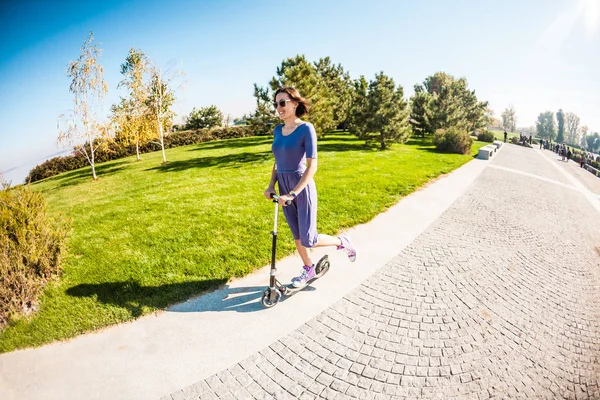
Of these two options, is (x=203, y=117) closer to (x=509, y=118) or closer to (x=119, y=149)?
(x=119, y=149)

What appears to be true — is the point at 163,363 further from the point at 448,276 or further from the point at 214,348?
the point at 448,276

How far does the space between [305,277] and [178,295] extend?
5.94 feet

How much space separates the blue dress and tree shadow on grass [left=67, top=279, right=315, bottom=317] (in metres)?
1.00

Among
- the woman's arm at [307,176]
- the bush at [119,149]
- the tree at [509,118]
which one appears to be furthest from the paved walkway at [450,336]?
the tree at [509,118]

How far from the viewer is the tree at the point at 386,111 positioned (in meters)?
18.7

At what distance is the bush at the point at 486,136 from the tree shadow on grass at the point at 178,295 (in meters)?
44.1

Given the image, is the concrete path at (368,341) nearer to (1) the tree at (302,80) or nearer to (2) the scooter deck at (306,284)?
(2) the scooter deck at (306,284)

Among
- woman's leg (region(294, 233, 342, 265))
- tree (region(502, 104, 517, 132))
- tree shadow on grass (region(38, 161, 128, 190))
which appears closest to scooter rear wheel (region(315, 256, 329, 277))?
woman's leg (region(294, 233, 342, 265))

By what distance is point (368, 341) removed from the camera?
2955mm

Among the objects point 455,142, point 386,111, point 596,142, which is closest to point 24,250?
point 386,111

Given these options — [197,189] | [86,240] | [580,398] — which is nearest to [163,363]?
[580,398]

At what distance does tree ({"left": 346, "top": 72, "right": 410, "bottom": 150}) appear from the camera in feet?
61.4

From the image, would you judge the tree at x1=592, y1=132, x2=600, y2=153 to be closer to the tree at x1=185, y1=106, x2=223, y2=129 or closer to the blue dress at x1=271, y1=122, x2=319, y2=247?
the tree at x1=185, y1=106, x2=223, y2=129

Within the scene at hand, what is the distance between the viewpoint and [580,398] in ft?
7.68
